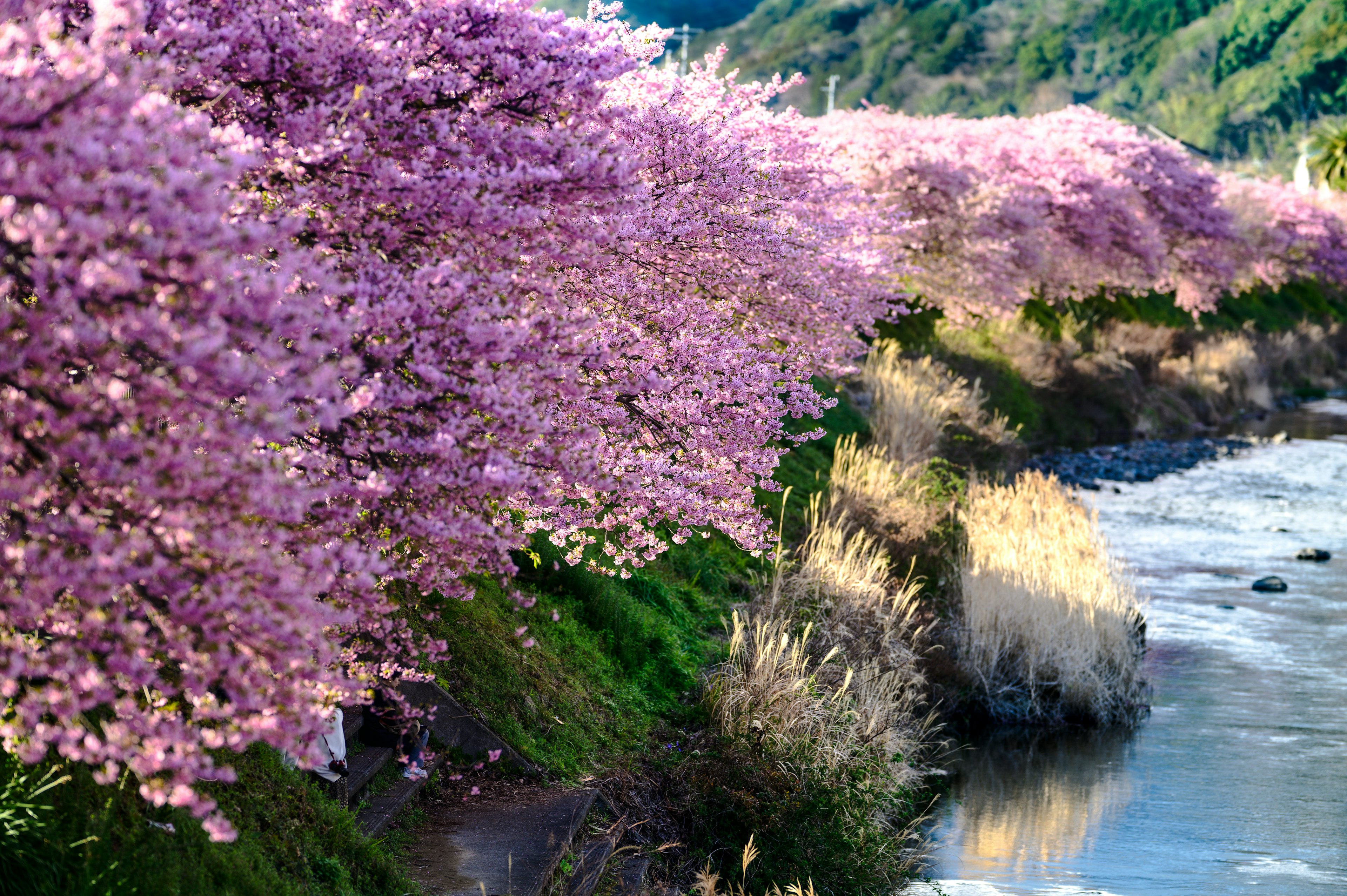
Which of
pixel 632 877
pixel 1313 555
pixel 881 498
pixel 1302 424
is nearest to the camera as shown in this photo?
pixel 632 877

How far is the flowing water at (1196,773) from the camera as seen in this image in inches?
404

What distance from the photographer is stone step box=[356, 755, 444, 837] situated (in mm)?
6438

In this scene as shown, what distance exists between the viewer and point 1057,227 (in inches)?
1293

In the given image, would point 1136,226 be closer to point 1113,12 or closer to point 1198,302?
point 1198,302

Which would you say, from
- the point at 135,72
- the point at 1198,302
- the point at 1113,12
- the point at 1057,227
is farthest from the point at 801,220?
the point at 1113,12

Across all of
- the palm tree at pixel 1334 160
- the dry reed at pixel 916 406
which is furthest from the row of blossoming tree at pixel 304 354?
the palm tree at pixel 1334 160

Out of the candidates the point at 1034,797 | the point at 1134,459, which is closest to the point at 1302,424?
the point at 1134,459

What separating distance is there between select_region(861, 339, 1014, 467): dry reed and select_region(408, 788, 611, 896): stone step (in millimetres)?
10921

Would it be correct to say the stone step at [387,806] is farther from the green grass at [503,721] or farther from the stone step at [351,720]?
the stone step at [351,720]

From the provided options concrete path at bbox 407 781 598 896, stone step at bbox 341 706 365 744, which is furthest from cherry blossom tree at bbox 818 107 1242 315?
stone step at bbox 341 706 365 744

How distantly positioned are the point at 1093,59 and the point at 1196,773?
110057 mm

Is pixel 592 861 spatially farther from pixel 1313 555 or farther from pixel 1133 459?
pixel 1133 459

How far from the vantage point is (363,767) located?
693 centimetres

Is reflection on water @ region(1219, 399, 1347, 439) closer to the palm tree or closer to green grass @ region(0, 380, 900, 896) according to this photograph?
green grass @ region(0, 380, 900, 896)
